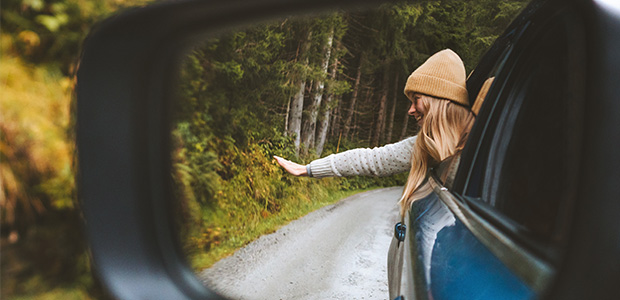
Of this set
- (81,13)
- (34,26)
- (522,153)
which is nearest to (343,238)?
(522,153)

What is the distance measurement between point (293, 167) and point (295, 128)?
0.55 metres

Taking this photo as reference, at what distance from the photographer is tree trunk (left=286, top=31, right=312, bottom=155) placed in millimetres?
2527

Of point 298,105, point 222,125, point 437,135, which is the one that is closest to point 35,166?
point 222,125

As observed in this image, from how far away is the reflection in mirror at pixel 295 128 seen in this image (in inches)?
64.5

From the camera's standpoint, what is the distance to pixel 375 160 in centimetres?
175

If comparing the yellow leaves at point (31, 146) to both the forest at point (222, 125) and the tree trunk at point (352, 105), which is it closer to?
the forest at point (222, 125)

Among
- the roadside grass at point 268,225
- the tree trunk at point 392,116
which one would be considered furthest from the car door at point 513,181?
the roadside grass at point 268,225

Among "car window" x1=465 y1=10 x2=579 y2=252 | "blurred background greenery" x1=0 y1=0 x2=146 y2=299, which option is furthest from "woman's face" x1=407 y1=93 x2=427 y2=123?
"blurred background greenery" x1=0 y1=0 x2=146 y2=299

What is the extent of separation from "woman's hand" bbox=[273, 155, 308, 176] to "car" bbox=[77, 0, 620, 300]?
1.70ft

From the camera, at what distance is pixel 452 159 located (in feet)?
5.80

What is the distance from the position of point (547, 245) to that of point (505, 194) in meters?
0.46

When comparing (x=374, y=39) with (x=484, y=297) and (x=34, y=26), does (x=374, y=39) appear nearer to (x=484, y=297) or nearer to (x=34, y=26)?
(x=484, y=297)

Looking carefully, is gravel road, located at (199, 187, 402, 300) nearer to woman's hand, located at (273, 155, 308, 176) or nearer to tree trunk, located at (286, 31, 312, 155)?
woman's hand, located at (273, 155, 308, 176)

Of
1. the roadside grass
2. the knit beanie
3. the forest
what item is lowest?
the roadside grass
